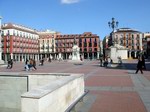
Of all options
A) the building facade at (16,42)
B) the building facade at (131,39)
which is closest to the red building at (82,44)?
the building facade at (131,39)

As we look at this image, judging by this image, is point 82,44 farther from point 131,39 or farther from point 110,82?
point 110,82

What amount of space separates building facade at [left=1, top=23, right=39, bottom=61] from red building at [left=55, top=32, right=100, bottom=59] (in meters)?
18.7

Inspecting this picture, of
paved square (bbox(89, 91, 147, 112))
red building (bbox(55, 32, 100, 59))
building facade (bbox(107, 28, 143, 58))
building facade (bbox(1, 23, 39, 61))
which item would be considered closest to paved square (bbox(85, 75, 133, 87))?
paved square (bbox(89, 91, 147, 112))

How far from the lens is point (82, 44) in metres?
142

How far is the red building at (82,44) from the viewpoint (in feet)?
462

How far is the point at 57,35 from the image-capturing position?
495 feet

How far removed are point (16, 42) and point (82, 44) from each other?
127 feet

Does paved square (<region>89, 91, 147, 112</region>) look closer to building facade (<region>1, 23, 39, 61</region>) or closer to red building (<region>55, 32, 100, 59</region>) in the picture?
building facade (<region>1, 23, 39, 61</region>)

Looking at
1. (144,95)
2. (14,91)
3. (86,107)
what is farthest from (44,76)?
(144,95)

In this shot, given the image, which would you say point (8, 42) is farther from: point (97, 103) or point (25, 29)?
point (97, 103)

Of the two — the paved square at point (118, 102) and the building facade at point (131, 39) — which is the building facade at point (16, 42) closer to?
the building facade at point (131, 39)

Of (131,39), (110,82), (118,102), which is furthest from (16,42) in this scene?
(118,102)

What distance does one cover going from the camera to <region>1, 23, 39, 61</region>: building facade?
114 metres

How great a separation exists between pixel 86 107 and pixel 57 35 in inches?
5607
